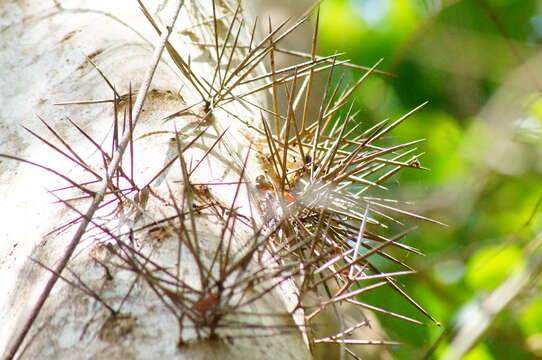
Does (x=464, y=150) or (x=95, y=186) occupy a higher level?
Answer: (x=464, y=150)

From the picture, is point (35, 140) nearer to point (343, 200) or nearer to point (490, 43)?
point (343, 200)

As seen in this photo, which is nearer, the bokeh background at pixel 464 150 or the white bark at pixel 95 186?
the white bark at pixel 95 186

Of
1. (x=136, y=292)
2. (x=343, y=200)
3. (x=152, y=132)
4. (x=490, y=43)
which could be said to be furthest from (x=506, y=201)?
(x=136, y=292)

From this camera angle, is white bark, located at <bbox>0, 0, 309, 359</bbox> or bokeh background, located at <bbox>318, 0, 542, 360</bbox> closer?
white bark, located at <bbox>0, 0, 309, 359</bbox>

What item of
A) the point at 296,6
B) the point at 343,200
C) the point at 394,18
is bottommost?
the point at 343,200
